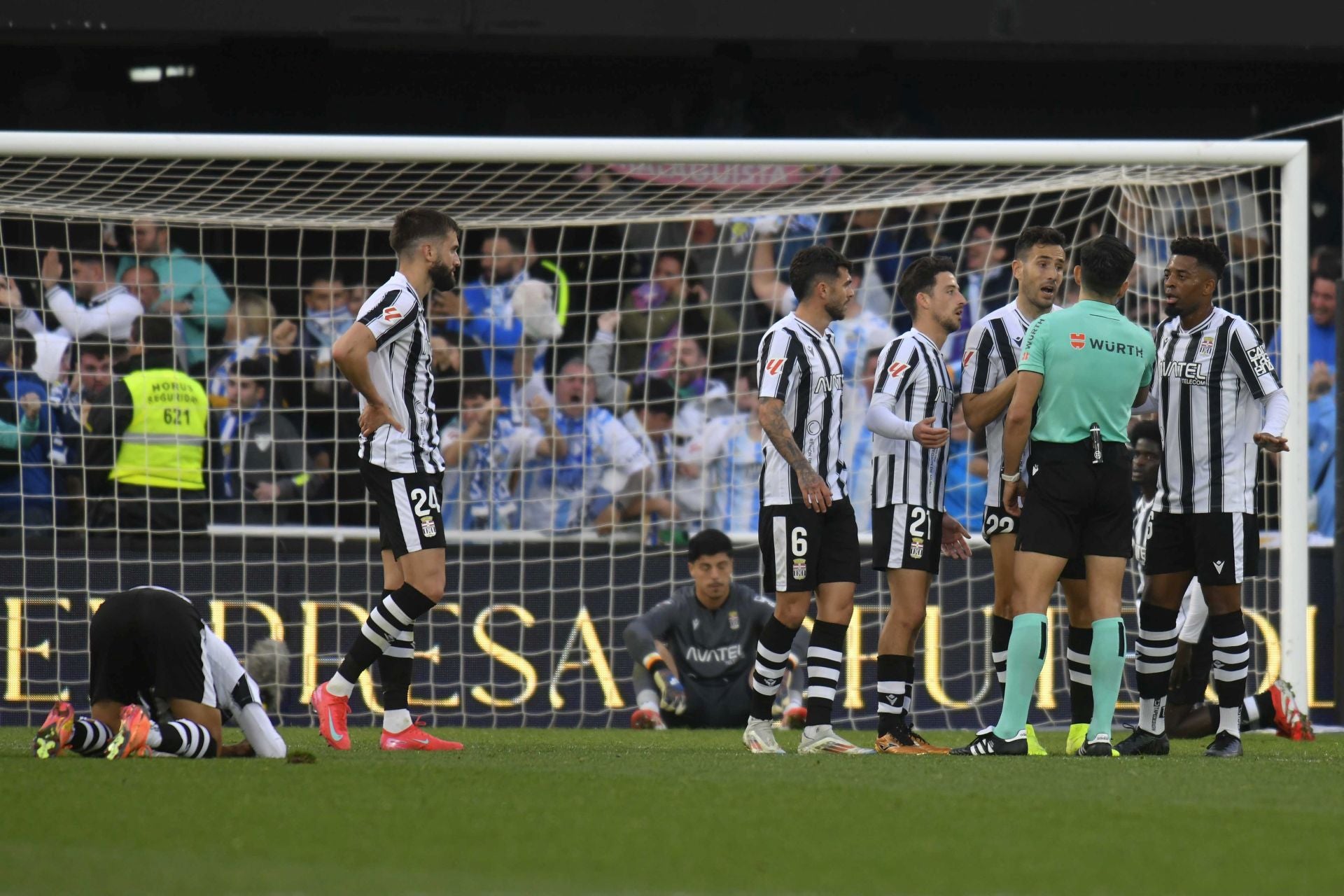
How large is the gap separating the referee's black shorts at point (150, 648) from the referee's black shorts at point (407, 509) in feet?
2.44

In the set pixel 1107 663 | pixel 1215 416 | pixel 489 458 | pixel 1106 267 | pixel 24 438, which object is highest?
pixel 1106 267

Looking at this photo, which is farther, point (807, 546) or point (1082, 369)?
point (807, 546)

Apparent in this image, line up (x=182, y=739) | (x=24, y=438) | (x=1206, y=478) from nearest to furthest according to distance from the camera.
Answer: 1. (x=182, y=739)
2. (x=1206, y=478)
3. (x=24, y=438)

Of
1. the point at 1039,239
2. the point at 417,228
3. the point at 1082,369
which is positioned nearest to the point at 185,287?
the point at 417,228

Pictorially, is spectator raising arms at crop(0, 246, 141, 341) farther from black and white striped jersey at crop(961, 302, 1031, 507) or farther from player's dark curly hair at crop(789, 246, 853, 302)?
black and white striped jersey at crop(961, 302, 1031, 507)

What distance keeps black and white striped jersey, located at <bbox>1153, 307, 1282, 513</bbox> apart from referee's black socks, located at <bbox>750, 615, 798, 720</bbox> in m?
1.54

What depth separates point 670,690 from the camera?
30.0 ft

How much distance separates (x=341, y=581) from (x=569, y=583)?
123 cm

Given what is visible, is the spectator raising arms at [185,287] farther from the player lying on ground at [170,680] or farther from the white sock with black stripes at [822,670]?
the white sock with black stripes at [822,670]

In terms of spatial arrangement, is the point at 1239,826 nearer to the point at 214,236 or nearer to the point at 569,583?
the point at 569,583

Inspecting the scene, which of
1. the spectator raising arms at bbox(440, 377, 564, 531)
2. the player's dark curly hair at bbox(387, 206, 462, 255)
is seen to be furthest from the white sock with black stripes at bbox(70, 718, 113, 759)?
the spectator raising arms at bbox(440, 377, 564, 531)

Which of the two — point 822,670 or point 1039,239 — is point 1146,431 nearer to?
point 1039,239

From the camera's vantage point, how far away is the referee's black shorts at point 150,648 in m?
6.05

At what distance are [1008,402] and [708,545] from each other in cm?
273
